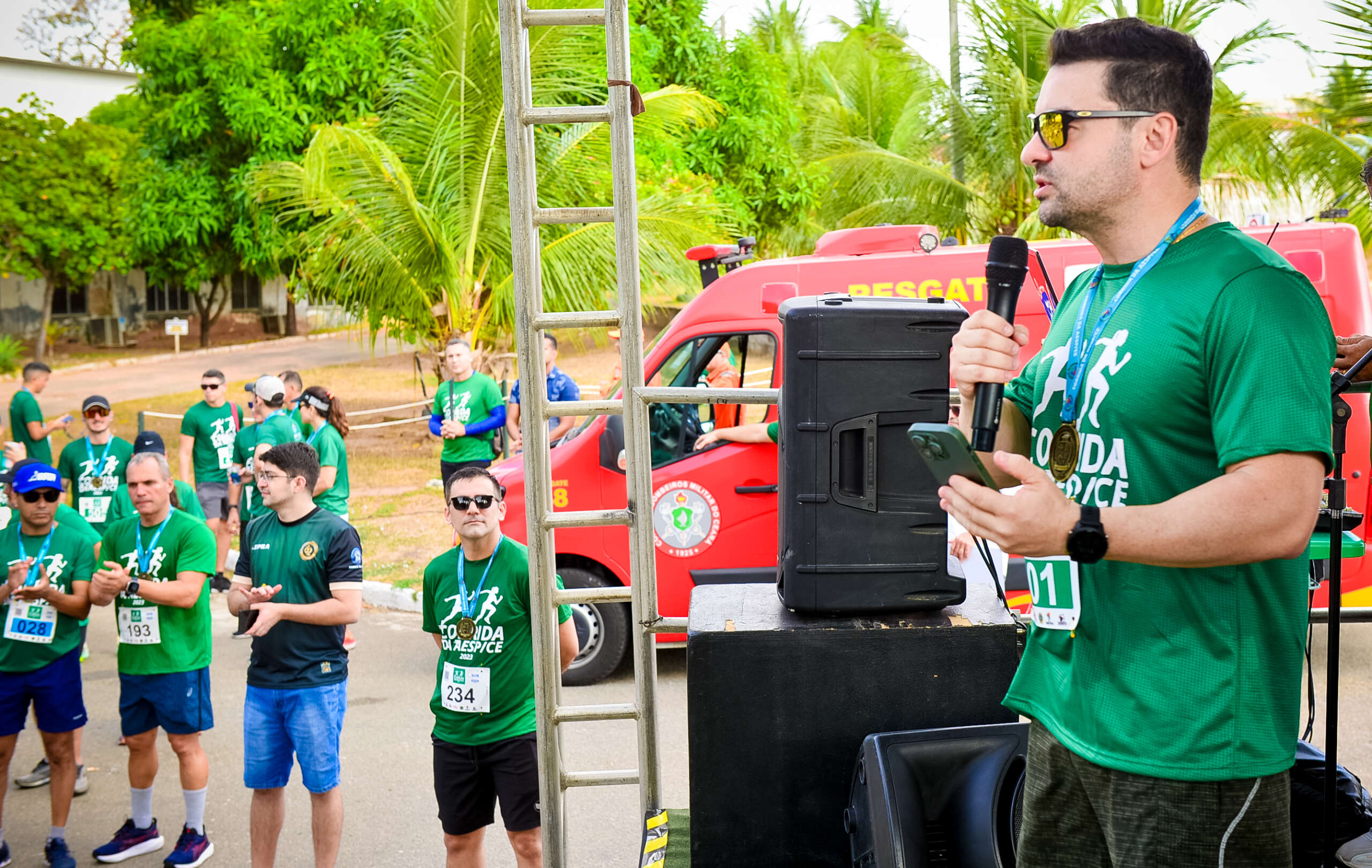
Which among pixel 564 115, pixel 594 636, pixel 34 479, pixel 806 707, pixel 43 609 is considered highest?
pixel 564 115

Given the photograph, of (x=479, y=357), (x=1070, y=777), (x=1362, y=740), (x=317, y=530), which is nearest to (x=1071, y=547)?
(x=1070, y=777)

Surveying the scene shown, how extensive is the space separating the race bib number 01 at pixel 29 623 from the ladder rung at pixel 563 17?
356 centimetres

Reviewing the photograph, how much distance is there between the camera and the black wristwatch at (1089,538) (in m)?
1.56

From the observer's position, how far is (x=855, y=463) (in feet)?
10.9

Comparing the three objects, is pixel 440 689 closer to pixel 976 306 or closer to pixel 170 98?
pixel 976 306

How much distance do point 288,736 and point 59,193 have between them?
102 ft

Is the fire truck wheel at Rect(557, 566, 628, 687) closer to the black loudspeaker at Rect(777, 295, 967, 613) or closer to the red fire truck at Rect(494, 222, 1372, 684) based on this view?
the red fire truck at Rect(494, 222, 1372, 684)

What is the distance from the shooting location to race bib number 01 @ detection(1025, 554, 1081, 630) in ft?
5.98

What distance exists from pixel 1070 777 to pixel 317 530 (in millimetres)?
3660

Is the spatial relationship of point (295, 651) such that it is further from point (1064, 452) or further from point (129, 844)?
point (1064, 452)

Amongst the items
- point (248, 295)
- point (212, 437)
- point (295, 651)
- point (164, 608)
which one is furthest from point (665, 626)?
point (248, 295)

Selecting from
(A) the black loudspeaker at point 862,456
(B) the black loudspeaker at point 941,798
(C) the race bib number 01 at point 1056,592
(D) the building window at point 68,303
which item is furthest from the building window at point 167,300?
(C) the race bib number 01 at point 1056,592

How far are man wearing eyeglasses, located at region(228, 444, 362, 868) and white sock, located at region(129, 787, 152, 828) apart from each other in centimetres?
89

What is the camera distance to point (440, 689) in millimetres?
4336
